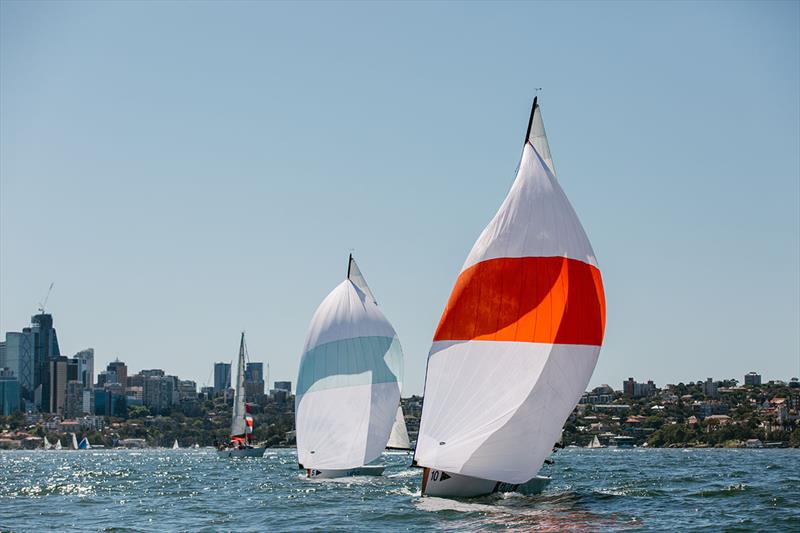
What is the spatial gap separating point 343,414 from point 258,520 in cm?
1595

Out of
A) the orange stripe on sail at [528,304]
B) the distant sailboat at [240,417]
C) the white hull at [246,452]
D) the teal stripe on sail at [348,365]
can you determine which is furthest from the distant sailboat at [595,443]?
the orange stripe on sail at [528,304]

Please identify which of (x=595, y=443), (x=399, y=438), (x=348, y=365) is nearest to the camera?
(x=348, y=365)

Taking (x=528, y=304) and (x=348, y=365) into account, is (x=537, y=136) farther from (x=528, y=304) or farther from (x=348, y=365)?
(x=348, y=365)

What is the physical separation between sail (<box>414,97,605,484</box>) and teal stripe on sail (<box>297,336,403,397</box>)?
53.9ft

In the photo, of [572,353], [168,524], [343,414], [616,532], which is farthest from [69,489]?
[616,532]

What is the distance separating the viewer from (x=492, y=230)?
34844 mm

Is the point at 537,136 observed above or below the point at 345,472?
above

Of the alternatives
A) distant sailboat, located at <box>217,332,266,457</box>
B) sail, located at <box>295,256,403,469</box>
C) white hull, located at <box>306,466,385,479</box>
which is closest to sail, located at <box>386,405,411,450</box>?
white hull, located at <box>306,466,385,479</box>

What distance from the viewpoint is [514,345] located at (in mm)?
33438

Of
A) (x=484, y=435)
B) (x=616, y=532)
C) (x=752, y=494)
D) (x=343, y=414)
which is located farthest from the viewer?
(x=343, y=414)

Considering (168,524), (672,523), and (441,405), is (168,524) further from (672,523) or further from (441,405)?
(672,523)

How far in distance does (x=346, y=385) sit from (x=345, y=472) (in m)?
3.82

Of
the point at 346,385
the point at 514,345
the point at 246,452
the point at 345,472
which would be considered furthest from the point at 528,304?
the point at 246,452

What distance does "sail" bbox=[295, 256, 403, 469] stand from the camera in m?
50.2
